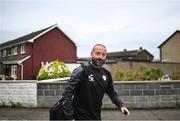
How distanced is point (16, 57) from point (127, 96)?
27930mm

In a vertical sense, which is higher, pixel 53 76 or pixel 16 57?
pixel 16 57

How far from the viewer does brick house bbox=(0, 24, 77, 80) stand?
1363 inches

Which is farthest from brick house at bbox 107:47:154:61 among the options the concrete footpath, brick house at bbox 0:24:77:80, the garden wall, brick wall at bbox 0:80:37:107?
the concrete footpath

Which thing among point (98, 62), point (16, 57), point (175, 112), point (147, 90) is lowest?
point (175, 112)

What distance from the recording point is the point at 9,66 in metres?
38.0

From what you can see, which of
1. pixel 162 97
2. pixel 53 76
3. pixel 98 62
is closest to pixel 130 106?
pixel 162 97

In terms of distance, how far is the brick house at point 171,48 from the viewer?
51969 millimetres

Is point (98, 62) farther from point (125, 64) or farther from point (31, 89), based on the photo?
point (125, 64)

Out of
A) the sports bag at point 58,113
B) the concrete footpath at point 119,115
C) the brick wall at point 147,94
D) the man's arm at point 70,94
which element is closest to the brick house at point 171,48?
the brick wall at point 147,94

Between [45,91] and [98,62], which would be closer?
[98,62]

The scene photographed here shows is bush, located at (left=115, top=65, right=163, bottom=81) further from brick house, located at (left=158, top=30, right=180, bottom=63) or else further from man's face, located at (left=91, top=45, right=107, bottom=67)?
brick house, located at (left=158, top=30, right=180, bottom=63)

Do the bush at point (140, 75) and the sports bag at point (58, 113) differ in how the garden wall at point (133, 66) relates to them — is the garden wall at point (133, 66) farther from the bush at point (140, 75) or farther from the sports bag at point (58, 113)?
the sports bag at point (58, 113)

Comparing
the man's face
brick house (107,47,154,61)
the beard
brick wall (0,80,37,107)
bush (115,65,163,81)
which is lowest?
brick wall (0,80,37,107)

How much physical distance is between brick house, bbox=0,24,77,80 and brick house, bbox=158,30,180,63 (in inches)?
851
